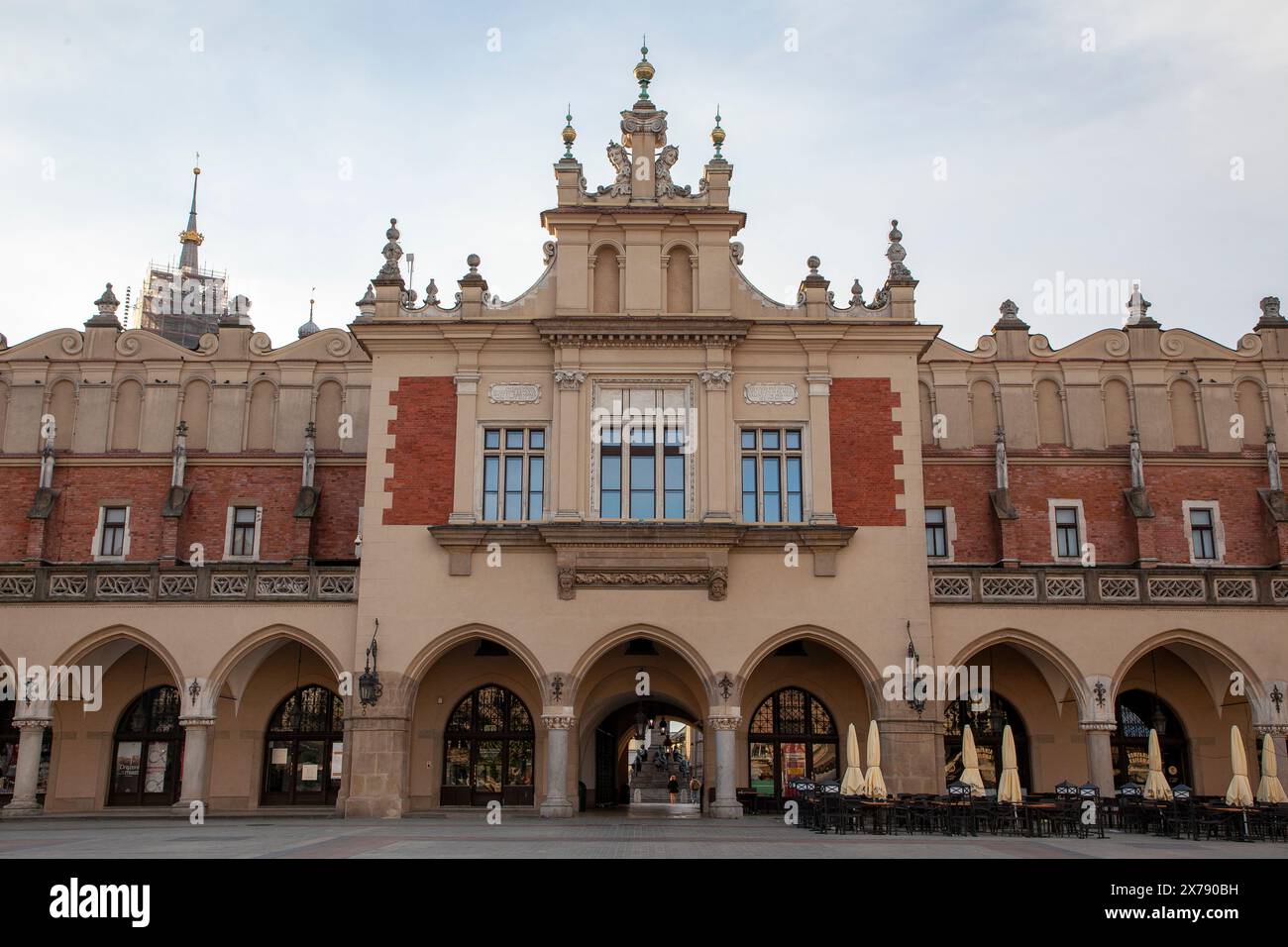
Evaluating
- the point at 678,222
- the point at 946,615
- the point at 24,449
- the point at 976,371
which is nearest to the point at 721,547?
the point at 946,615

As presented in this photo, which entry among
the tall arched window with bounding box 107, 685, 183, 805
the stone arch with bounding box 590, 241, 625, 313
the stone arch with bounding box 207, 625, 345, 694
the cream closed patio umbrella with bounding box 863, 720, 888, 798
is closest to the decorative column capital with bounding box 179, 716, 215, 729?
the stone arch with bounding box 207, 625, 345, 694

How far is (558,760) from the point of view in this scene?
26.9 metres

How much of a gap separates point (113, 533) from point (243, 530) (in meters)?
3.70

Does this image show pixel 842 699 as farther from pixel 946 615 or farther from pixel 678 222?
pixel 678 222

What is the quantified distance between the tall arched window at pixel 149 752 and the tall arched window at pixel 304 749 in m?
2.53

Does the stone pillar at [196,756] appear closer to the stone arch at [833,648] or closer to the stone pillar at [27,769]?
the stone pillar at [27,769]

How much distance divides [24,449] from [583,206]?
18.2 m

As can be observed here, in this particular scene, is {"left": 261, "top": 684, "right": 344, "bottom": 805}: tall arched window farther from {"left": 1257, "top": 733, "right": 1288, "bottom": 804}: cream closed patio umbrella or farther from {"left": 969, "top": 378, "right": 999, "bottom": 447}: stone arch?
{"left": 1257, "top": 733, "right": 1288, "bottom": 804}: cream closed patio umbrella

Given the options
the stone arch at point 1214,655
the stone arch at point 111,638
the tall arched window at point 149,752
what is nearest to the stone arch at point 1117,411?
the stone arch at point 1214,655

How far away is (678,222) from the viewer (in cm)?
2936

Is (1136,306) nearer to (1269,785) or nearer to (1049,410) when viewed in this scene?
(1049,410)

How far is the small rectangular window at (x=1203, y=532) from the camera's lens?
33256mm

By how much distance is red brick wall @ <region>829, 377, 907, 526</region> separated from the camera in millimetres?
28047

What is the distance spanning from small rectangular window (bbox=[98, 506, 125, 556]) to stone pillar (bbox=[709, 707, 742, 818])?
1811cm
